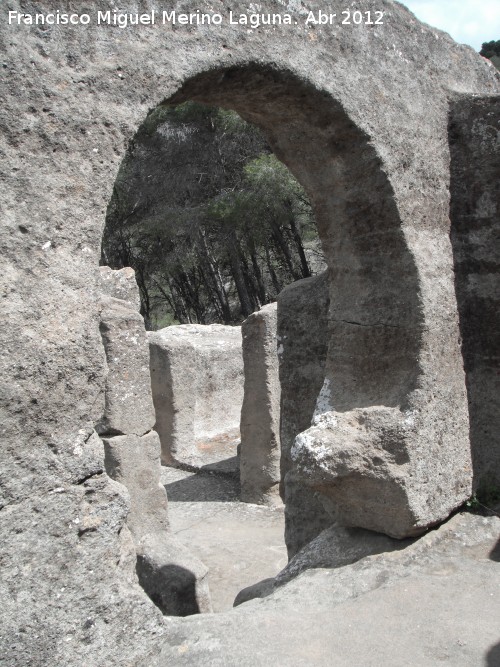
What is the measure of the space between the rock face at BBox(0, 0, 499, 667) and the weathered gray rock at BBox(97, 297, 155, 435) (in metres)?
1.74

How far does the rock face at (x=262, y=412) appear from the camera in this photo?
6.70 meters

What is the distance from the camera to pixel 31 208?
6.92 feet

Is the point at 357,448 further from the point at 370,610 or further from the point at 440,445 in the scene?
the point at 370,610

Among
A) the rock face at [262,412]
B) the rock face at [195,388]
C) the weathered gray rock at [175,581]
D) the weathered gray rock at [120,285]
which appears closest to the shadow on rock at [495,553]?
the weathered gray rock at [175,581]

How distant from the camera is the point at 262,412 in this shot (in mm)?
6785

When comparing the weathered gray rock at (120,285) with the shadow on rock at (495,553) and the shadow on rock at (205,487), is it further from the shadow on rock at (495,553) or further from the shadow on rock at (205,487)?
the shadow on rock at (495,553)

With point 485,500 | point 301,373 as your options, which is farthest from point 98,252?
point 485,500

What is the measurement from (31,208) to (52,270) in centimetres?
19

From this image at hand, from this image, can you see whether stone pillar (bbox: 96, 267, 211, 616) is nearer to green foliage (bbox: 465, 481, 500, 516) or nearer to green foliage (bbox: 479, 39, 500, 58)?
green foliage (bbox: 465, 481, 500, 516)

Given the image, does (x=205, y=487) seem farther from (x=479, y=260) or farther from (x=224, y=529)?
(x=479, y=260)

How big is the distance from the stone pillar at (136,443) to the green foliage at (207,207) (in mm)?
9629

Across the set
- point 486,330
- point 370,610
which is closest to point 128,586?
point 370,610

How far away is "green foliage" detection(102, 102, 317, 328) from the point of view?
15.3m

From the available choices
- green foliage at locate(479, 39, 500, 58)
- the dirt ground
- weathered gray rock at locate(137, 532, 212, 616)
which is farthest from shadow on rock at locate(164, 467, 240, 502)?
green foliage at locate(479, 39, 500, 58)
